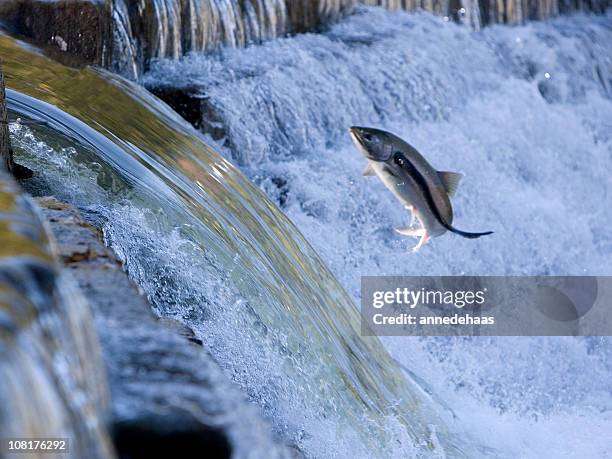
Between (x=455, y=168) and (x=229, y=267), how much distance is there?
3367 mm

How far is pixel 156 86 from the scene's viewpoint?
5598 mm

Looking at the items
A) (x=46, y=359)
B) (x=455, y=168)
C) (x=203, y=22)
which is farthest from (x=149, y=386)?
(x=455, y=168)

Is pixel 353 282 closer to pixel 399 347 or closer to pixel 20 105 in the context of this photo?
pixel 399 347

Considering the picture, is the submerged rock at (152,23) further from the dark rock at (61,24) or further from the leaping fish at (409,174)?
the leaping fish at (409,174)

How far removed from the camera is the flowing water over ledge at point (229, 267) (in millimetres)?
3117

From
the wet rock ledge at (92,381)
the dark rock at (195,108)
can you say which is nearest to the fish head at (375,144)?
the dark rock at (195,108)

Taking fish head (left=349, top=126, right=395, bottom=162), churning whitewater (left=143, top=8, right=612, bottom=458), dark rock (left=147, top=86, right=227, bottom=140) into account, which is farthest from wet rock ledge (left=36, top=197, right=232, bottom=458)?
dark rock (left=147, top=86, right=227, bottom=140)

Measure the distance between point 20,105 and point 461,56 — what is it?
5011 mm

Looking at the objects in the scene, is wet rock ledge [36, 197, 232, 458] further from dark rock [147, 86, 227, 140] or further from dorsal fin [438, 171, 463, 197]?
dark rock [147, 86, 227, 140]

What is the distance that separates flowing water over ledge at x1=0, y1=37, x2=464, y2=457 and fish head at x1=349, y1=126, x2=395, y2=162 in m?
0.47

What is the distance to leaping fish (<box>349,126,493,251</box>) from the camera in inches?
154

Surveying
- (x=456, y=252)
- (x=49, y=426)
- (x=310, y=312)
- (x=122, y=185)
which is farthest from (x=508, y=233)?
(x=49, y=426)

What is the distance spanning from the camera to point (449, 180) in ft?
13.0

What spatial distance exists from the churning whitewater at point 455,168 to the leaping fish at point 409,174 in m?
0.87
